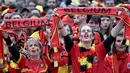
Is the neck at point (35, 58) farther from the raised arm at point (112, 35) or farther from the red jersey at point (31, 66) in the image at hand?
the raised arm at point (112, 35)

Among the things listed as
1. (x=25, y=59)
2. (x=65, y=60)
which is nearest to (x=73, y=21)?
(x=65, y=60)

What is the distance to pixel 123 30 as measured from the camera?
617cm

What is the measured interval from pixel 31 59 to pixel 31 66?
0.11 metres

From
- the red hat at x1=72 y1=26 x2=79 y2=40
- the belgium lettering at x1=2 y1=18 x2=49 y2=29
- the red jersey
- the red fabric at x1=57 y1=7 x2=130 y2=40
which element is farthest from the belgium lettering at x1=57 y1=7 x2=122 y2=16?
the red hat at x1=72 y1=26 x2=79 y2=40

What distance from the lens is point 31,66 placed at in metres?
6.34

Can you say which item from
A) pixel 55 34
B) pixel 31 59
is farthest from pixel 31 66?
pixel 55 34

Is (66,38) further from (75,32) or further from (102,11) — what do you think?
(75,32)

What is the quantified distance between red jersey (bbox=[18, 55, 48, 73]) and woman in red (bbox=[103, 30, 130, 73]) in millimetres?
1017

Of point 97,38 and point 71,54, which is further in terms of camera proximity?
point 97,38

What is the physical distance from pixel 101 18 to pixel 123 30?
2.10 m

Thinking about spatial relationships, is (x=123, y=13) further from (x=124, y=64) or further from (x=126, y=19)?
(x=124, y=64)

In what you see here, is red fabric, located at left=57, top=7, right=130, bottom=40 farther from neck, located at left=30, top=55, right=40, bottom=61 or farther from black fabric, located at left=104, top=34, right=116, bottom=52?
neck, located at left=30, top=55, right=40, bottom=61

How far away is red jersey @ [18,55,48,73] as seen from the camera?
6326 mm

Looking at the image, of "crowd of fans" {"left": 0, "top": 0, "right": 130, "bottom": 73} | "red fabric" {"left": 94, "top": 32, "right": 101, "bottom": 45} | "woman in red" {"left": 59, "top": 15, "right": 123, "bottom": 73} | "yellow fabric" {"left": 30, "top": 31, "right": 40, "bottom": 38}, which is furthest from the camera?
"yellow fabric" {"left": 30, "top": 31, "right": 40, "bottom": 38}
